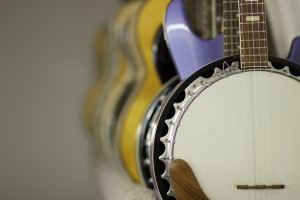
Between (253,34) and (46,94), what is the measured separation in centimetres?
171

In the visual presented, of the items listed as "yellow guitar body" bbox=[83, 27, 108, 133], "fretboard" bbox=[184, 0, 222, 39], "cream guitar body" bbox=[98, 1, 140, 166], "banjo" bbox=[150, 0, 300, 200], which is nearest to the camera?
"banjo" bbox=[150, 0, 300, 200]

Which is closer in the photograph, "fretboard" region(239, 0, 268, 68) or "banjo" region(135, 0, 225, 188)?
"fretboard" region(239, 0, 268, 68)

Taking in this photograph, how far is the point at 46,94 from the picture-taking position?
2.34 metres

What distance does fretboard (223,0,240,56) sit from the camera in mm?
864

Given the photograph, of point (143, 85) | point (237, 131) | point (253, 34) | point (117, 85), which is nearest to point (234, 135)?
point (237, 131)

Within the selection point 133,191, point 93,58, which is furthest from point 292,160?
point 93,58

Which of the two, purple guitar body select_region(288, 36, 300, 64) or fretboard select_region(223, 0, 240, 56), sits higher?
fretboard select_region(223, 0, 240, 56)

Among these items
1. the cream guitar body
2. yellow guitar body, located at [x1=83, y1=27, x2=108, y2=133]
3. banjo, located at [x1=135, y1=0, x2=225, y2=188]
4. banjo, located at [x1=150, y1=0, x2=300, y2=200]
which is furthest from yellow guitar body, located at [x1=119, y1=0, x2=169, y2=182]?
yellow guitar body, located at [x1=83, y1=27, x2=108, y2=133]

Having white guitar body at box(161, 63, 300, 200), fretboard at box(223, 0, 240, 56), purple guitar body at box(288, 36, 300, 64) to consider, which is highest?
fretboard at box(223, 0, 240, 56)

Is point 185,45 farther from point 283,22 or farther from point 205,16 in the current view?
point 205,16

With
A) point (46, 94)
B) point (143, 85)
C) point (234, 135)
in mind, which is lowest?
point (234, 135)

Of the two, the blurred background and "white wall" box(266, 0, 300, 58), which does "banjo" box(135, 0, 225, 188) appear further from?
the blurred background

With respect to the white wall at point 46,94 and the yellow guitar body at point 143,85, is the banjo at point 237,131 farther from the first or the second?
the white wall at point 46,94

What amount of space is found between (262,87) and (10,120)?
177 centimetres
